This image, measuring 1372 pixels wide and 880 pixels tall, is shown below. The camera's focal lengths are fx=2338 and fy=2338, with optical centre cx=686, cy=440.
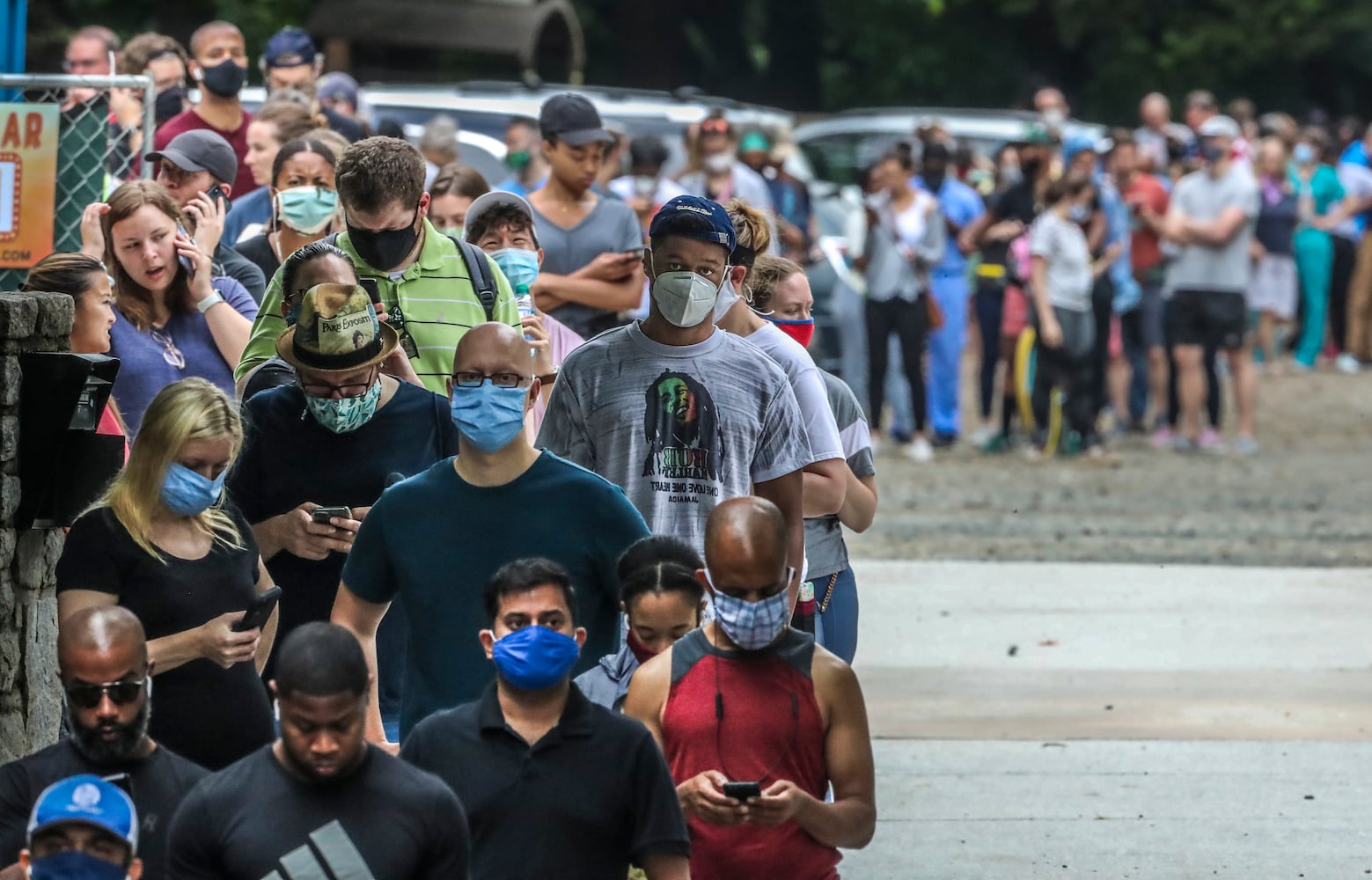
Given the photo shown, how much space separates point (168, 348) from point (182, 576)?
1.89 meters

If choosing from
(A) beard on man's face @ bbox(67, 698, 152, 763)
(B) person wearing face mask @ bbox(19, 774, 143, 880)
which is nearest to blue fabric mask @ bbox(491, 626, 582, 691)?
(A) beard on man's face @ bbox(67, 698, 152, 763)

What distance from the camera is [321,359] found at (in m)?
5.39

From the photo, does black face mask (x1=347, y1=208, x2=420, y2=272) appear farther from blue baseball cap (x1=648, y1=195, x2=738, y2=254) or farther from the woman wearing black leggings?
the woman wearing black leggings

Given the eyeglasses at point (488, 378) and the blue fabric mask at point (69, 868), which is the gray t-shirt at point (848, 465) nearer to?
the eyeglasses at point (488, 378)

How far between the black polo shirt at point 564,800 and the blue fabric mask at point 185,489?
109cm

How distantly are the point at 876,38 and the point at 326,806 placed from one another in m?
32.2

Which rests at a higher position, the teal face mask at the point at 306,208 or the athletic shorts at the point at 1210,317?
the teal face mask at the point at 306,208

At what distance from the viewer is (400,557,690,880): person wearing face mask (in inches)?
161

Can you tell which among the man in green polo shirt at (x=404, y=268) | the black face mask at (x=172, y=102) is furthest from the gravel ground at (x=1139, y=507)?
the man in green polo shirt at (x=404, y=268)

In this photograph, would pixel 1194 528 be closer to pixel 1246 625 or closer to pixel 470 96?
pixel 1246 625

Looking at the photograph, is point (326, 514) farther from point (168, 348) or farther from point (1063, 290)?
point (1063, 290)

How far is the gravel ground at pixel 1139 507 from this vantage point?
12422mm

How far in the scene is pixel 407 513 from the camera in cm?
491

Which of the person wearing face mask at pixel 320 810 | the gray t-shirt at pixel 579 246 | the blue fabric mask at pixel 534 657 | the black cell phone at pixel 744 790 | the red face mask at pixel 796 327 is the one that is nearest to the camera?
the person wearing face mask at pixel 320 810
